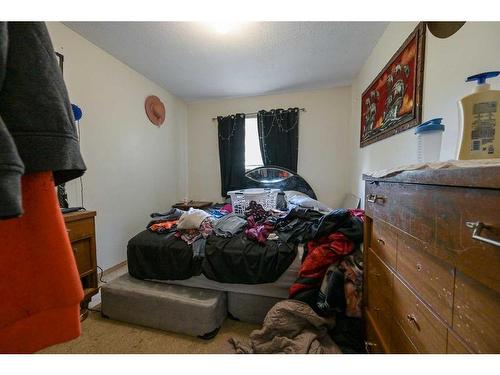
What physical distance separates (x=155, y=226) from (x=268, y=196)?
1.28 m

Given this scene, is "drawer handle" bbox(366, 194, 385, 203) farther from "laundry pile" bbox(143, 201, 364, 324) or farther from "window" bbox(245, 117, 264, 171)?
"window" bbox(245, 117, 264, 171)

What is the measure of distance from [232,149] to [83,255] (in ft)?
8.03

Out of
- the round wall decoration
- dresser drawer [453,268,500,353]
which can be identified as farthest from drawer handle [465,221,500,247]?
the round wall decoration

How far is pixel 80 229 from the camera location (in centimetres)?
157

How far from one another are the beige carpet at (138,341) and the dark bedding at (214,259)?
34 centimetres

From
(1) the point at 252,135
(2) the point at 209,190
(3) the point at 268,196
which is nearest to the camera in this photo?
(3) the point at 268,196

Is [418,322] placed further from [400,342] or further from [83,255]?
[83,255]

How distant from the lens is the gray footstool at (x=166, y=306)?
1.34 metres

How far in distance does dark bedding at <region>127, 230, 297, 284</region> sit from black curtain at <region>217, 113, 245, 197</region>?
195 centimetres

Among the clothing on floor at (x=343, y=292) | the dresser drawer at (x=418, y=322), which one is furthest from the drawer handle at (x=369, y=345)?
the dresser drawer at (x=418, y=322)

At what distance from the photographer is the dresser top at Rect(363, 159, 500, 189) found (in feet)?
1.22
